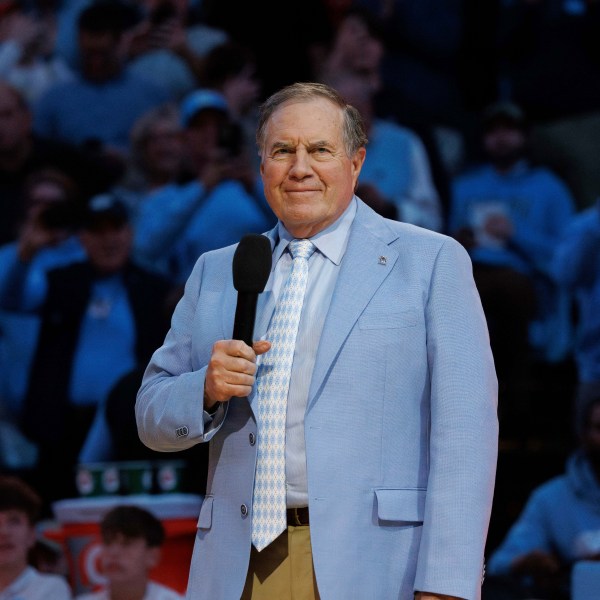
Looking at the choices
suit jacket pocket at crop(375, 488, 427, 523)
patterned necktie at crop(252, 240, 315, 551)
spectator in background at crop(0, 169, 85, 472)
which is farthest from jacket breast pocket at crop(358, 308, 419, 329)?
spectator in background at crop(0, 169, 85, 472)

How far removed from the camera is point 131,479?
4281mm

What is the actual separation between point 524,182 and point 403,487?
388 cm

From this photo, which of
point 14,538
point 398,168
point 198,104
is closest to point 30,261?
point 198,104

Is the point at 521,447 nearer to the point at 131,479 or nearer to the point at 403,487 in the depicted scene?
the point at 131,479

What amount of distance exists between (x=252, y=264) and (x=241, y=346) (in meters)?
0.15

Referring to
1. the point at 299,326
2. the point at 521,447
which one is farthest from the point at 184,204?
the point at 299,326

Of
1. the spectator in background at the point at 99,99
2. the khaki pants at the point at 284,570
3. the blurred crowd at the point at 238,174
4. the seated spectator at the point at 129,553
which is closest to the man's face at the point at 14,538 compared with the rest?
the seated spectator at the point at 129,553

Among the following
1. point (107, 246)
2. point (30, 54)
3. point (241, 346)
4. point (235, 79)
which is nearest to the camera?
point (241, 346)

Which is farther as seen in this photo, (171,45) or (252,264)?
(171,45)

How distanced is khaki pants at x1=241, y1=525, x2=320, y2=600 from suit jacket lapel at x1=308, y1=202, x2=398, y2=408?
0.23m

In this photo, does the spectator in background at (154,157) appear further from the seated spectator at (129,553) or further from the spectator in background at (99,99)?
the seated spectator at (129,553)

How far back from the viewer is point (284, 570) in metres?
1.86

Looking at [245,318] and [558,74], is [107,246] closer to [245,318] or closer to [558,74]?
[558,74]

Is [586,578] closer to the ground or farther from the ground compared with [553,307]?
closer to the ground
